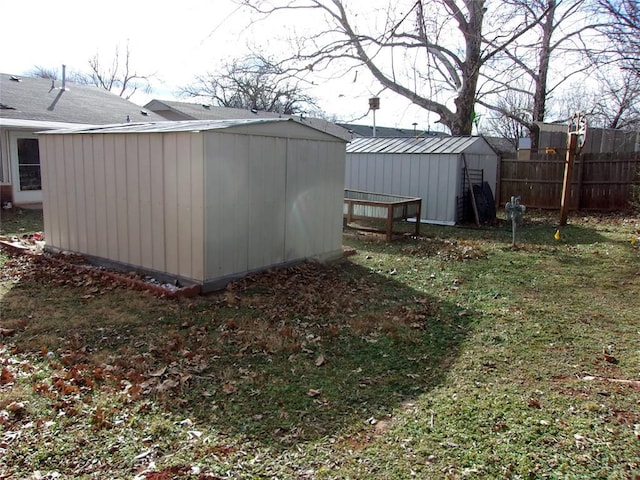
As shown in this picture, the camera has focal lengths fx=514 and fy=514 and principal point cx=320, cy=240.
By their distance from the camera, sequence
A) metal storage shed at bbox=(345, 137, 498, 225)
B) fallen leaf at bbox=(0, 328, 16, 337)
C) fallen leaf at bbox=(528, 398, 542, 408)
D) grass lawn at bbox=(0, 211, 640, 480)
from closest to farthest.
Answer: grass lawn at bbox=(0, 211, 640, 480), fallen leaf at bbox=(528, 398, 542, 408), fallen leaf at bbox=(0, 328, 16, 337), metal storage shed at bbox=(345, 137, 498, 225)

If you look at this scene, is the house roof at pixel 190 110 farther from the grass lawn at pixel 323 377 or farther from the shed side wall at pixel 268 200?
the grass lawn at pixel 323 377

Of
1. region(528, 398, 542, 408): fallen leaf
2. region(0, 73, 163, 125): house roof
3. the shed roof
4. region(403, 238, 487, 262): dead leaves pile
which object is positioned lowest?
region(528, 398, 542, 408): fallen leaf

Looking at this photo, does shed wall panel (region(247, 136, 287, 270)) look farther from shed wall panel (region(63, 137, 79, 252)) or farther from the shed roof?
the shed roof

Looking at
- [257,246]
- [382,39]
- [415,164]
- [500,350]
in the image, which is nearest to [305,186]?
[257,246]

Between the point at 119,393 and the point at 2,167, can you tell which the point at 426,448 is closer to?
the point at 119,393

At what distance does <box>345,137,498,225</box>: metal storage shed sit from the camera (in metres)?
12.6

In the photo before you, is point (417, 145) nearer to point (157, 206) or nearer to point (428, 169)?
point (428, 169)

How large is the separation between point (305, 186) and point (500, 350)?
12.4ft

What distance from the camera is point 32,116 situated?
45.2 feet

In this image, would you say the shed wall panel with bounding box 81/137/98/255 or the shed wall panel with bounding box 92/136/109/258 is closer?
the shed wall panel with bounding box 92/136/109/258

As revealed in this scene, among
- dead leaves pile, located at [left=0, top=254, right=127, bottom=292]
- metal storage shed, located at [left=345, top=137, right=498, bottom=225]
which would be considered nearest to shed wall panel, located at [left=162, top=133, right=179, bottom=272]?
dead leaves pile, located at [left=0, top=254, right=127, bottom=292]

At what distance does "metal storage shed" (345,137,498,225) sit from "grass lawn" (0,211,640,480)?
571 cm

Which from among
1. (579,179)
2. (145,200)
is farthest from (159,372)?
(579,179)

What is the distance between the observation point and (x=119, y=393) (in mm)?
3592
